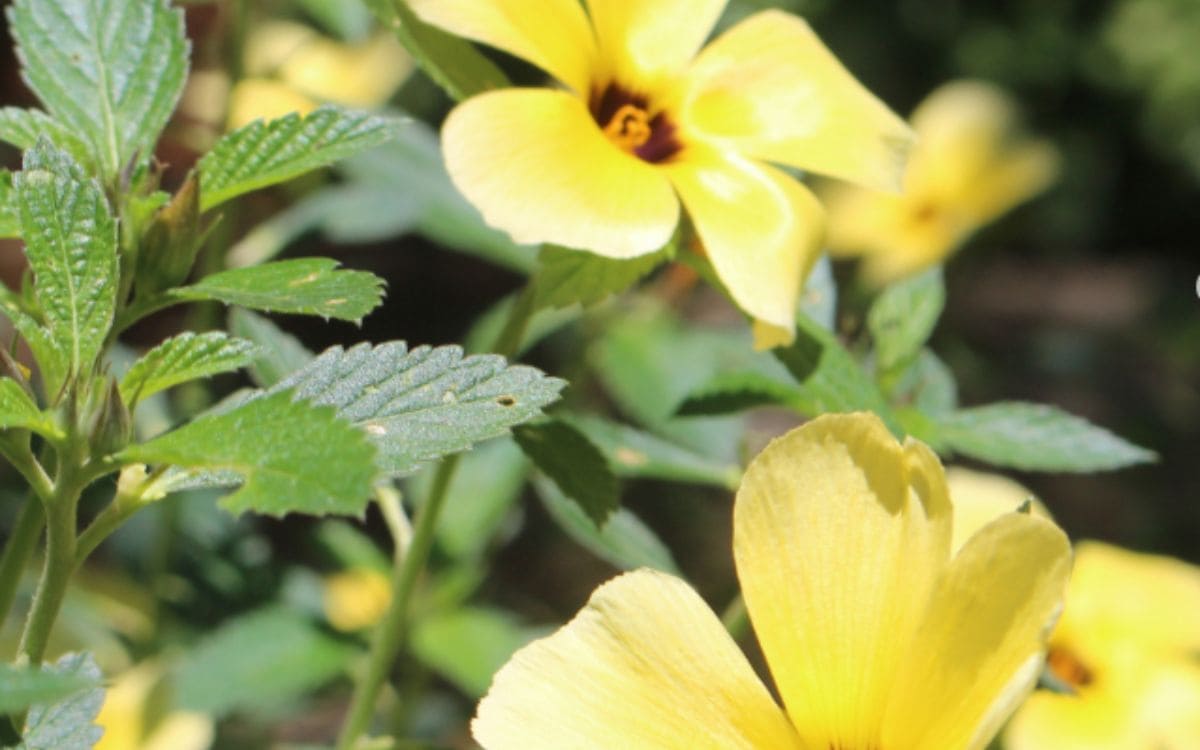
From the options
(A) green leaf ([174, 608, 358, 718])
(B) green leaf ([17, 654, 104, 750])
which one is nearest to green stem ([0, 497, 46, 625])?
(B) green leaf ([17, 654, 104, 750])

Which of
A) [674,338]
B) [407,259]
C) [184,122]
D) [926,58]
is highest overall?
[184,122]

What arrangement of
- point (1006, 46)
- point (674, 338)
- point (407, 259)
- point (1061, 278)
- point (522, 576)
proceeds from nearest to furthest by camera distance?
point (674, 338), point (522, 576), point (407, 259), point (1006, 46), point (1061, 278)

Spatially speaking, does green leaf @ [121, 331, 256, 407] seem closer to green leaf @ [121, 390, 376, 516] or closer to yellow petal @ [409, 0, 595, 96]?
green leaf @ [121, 390, 376, 516]

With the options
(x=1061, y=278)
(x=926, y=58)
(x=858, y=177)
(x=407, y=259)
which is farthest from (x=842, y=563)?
(x=1061, y=278)

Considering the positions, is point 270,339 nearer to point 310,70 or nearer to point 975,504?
point 975,504

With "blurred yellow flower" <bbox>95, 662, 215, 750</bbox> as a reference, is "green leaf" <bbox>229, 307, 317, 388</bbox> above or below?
above

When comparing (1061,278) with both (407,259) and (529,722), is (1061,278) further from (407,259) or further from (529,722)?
(529,722)

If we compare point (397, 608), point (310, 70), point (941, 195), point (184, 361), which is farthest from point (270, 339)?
point (941, 195)
